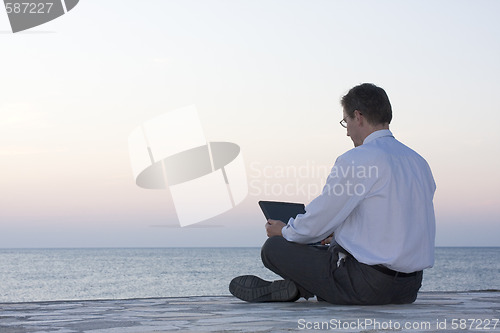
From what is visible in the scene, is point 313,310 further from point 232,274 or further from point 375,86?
point 232,274

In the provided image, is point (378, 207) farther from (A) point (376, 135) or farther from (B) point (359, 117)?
(B) point (359, 117)

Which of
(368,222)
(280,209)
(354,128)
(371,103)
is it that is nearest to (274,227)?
(280,209)

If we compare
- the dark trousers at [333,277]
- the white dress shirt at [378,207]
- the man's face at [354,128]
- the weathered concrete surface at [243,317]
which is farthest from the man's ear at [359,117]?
the weathered concrete surface at [243,317]

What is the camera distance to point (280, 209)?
4473mm

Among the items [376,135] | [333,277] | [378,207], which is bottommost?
[333,277]

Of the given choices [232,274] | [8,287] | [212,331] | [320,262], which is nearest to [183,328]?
[212,331]

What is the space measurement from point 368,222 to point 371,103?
717 mm

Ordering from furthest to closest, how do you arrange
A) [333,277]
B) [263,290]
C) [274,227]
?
[263,290] → [274,227] → [333,277]

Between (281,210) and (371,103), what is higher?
(371,103)

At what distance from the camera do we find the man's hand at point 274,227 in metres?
4.25

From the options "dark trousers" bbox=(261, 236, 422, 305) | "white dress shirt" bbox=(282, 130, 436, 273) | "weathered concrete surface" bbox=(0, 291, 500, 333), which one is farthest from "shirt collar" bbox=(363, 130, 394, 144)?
"weathered concrete surface" bbox=(0, 291, 500, 333)

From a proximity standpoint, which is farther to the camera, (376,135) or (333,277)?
(333,277)

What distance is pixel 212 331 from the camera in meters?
3.00

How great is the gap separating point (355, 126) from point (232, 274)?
52.1m
